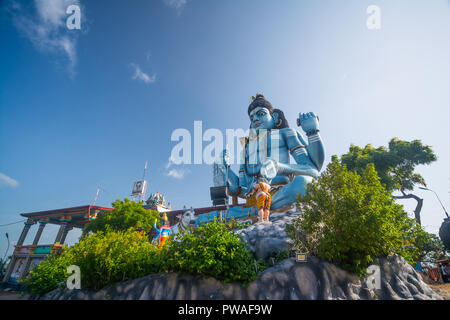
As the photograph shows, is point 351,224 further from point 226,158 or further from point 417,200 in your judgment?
point 417,200

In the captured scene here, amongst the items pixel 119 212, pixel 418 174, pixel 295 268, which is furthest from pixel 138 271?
pixel 418 174

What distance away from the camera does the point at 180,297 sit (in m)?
4.02

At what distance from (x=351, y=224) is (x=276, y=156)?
779 cm

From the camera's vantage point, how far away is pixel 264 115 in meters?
12.6

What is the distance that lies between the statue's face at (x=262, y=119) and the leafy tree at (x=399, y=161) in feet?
22.7

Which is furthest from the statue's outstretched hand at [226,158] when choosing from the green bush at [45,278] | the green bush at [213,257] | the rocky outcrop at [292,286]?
the green bush at [45,278]

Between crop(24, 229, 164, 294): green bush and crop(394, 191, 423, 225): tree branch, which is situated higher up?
crop(394, 191, 423, 225): tree branch

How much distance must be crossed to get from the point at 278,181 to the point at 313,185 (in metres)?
6.05

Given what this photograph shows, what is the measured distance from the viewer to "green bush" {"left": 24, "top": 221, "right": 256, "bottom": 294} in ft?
13.6

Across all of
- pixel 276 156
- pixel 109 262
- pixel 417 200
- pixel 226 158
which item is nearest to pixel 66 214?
pixel 226 158

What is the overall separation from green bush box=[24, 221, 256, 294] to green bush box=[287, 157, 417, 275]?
1.53 m

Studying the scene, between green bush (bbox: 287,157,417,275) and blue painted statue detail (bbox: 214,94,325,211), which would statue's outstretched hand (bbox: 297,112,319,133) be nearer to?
blue painted statue detail (bbox: 214,94,325,211)

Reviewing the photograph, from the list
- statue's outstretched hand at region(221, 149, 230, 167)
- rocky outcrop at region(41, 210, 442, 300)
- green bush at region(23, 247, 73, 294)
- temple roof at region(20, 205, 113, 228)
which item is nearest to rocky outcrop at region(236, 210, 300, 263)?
rocky outcrop at region(41, 210, 442, 300)
